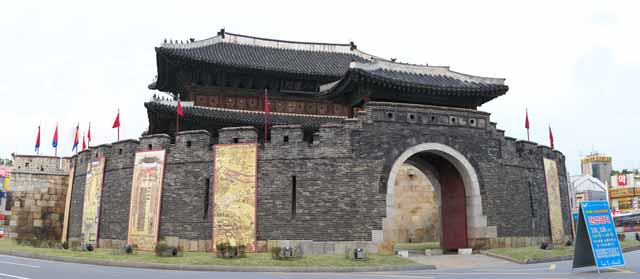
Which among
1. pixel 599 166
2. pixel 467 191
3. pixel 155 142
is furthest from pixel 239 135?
pixel 599 166

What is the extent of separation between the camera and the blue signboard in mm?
11820

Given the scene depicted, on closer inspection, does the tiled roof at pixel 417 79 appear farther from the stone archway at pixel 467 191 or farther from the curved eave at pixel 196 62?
the curved eave at pixel 196 62

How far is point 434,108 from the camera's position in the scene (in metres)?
19.5

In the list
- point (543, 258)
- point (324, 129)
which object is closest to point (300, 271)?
point (324, 129)

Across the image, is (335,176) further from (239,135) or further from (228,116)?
(228,116)

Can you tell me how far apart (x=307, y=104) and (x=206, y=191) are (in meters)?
9.89

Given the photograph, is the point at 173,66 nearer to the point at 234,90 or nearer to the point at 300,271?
the point at 234,90

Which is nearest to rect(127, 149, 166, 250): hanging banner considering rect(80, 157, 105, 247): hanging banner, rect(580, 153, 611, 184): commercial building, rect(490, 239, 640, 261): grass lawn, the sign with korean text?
rect(80, 157, 105, 247): hanging banner

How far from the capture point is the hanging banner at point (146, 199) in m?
19.4

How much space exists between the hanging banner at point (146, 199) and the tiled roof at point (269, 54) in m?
6.12

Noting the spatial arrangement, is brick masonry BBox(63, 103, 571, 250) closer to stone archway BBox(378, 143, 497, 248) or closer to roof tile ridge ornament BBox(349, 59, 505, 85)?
stone archway BBox(378, 143, 497, 248)

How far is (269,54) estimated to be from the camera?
95.8 ft

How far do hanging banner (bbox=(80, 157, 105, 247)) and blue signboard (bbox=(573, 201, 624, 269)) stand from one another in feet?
57.9

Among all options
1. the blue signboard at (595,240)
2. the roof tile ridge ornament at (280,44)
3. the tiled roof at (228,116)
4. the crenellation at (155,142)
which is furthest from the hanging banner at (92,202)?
the blue signboard at (595,240)
